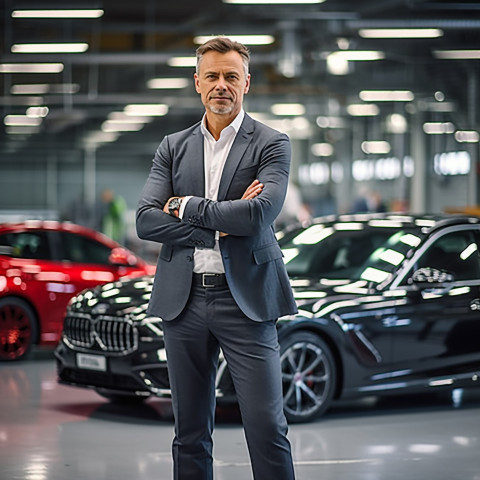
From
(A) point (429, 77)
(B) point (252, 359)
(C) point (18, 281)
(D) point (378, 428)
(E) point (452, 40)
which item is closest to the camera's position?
(B) point (252, 359)

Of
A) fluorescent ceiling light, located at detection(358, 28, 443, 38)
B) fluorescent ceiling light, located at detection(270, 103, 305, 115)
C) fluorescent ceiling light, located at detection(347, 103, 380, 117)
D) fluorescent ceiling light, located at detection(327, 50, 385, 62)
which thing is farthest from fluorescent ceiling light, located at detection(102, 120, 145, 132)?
fluorescent ceiling light, located at detection(347, 103, 380, 117)

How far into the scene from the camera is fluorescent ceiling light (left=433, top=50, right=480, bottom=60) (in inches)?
941

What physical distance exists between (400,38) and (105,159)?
6291 millimetres

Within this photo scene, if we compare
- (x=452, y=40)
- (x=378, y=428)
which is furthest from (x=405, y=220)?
(x=452, y=40)

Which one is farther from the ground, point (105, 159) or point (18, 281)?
point (105, 159)

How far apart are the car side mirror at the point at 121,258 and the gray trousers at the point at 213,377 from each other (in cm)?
830

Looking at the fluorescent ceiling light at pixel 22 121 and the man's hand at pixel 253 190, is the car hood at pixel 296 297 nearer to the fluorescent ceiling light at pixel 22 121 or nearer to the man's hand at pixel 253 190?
the man's hand at pixel 253 190

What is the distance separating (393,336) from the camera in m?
8.75

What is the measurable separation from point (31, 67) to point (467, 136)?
900 centimetres

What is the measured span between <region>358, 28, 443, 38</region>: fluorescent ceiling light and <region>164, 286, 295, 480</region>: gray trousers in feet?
61.5

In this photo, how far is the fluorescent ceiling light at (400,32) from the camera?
22906mm

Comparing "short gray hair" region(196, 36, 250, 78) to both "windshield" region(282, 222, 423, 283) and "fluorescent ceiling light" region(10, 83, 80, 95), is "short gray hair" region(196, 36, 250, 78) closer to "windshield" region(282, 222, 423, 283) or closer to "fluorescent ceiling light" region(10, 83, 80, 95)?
"windshield" region(282, 222, 423, 283)

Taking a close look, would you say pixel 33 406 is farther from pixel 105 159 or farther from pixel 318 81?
pixel 318 81

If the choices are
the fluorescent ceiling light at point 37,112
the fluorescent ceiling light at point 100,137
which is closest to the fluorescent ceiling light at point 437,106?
the fluorescent ceiling light at point 100,137
